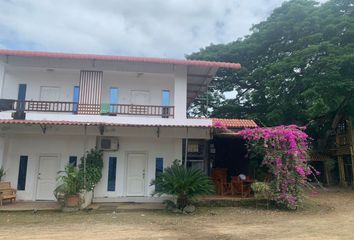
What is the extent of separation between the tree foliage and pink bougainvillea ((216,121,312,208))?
6106 millimetres

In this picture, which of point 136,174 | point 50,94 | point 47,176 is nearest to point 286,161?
→ point 136,174

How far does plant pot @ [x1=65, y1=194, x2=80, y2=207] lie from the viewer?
40.0 ft

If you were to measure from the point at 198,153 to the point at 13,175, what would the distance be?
8.95 meters

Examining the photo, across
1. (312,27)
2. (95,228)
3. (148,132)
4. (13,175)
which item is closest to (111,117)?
(148,132)

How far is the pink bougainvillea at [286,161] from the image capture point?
1238cm

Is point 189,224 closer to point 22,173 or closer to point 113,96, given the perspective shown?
point 113,96

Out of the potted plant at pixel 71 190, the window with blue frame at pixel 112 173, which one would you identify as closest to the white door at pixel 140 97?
the window with blue frame at pixel 112 173

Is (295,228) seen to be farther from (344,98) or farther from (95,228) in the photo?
(344,98)

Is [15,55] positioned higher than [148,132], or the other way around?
[15,55]

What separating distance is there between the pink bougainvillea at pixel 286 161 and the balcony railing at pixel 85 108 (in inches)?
182

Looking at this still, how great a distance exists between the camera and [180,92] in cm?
1488

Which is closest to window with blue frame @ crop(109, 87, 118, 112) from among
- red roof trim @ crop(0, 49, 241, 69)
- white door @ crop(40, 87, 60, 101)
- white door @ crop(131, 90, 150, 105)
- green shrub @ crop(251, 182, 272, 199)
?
white door @ crop(131, 90, 150, 105)

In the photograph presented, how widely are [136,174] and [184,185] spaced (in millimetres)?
3621

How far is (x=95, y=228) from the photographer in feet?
30.5
